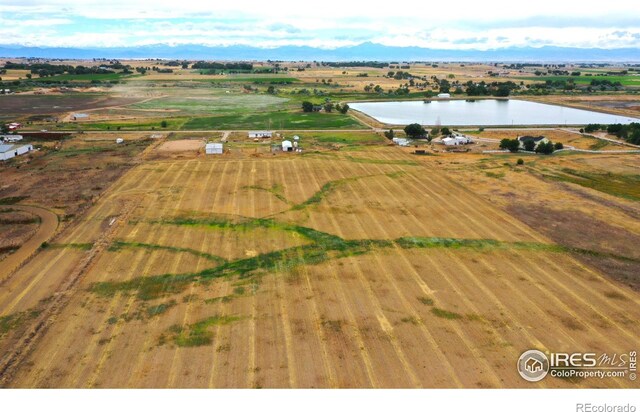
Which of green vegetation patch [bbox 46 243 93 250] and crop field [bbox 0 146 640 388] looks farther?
green vegetation patch [bbox 46 243 93 250]

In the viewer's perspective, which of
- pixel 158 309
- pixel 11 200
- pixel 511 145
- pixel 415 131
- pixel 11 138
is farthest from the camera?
pixel 415 131

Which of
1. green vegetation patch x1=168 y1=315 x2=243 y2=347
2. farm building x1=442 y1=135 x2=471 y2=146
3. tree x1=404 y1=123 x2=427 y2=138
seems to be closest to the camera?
green vegetation patch x1=168 y1=315 x2=243 y2=347

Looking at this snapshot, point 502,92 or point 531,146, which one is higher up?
point 502,92

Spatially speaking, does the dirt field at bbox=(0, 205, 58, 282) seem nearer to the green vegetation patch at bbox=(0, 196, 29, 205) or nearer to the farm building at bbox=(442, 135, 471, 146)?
the green vegetation patch at bbox=(0, 196, 29, 205)

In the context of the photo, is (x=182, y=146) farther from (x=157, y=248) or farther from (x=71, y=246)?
(x=157, y=248)

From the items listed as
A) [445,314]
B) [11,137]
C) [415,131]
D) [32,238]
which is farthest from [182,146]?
[445,314]

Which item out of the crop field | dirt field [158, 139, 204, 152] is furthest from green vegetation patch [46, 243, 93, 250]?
dirt field [158, 139, 204, 152]

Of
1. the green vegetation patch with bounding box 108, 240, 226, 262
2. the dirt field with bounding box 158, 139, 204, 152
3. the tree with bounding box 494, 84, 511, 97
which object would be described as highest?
the tree with bounding box 494, 84, 511, 97

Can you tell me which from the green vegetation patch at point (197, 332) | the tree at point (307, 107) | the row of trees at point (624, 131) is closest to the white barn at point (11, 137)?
the tree at point (307, 107)
